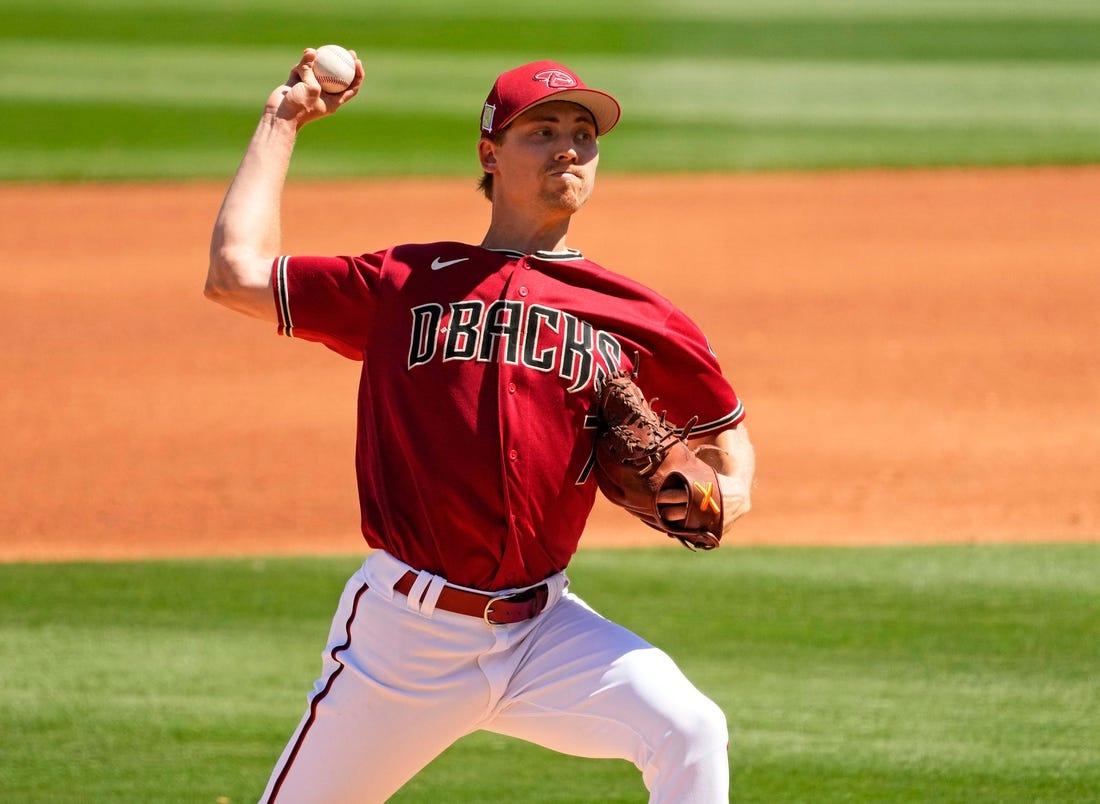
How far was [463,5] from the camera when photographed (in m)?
26.2

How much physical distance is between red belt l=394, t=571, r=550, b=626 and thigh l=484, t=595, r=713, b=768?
8cm

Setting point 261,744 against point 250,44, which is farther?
point 250,44

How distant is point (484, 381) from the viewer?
3.91 m

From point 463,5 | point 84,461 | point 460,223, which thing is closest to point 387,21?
point 463,5

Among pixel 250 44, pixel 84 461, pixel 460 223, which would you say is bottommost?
pixel 84 461

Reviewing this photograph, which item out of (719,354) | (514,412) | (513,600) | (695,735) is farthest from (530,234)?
(719,354)

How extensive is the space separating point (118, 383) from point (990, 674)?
7.33 meters

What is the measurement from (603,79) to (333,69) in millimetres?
17944

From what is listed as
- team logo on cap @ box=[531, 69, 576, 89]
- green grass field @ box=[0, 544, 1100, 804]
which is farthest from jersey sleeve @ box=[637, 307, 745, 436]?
green grass field @ box=[0, 544, 1100, 804]

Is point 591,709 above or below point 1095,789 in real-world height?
above

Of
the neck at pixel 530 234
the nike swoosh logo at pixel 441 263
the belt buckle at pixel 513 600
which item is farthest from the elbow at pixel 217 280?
the belt buckle at pixel 513 600

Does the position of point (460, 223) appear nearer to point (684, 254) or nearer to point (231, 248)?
point (684, 254)

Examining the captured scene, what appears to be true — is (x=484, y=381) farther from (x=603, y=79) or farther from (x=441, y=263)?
(x=603, y=79)

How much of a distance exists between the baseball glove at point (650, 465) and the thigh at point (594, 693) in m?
0.29
